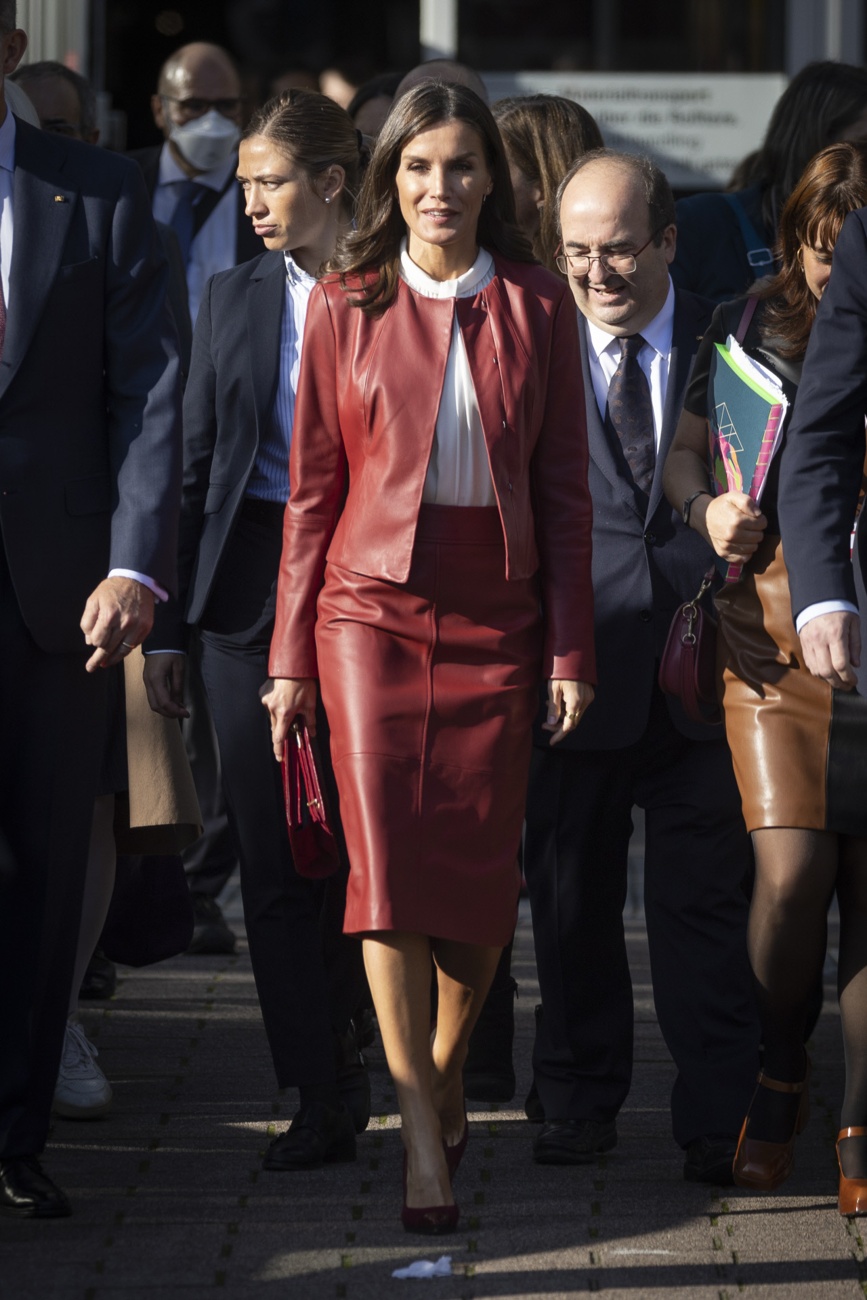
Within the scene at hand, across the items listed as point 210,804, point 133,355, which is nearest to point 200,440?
point 133,355

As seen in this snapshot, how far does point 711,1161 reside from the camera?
459cm

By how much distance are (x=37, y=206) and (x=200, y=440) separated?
0.87m

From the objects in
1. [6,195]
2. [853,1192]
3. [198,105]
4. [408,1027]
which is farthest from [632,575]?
[198,105]

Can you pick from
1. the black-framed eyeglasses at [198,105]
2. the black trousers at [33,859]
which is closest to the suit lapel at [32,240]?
the black trousers at [33,859]

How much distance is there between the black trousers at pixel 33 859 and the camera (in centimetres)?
428

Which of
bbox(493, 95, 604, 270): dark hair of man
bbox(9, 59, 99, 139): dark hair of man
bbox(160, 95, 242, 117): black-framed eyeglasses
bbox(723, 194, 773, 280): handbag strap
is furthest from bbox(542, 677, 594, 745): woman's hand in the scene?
bbox(160, 95, 242, 117): black-framed eyeglasses

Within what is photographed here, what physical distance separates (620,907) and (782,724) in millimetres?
722

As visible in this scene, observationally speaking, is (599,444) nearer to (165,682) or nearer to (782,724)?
(782,724)

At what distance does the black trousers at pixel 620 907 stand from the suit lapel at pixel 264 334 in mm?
986

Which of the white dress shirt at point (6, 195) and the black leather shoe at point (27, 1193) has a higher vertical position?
the white dress shirt at point (6, 195)

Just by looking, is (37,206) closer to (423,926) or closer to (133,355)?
(133,355)

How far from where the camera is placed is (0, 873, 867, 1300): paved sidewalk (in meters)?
3.98

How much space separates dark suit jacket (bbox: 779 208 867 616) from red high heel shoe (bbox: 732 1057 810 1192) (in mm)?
1013

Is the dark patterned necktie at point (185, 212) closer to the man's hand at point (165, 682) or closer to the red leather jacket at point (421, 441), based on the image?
the man's hand at point (165, 682)
